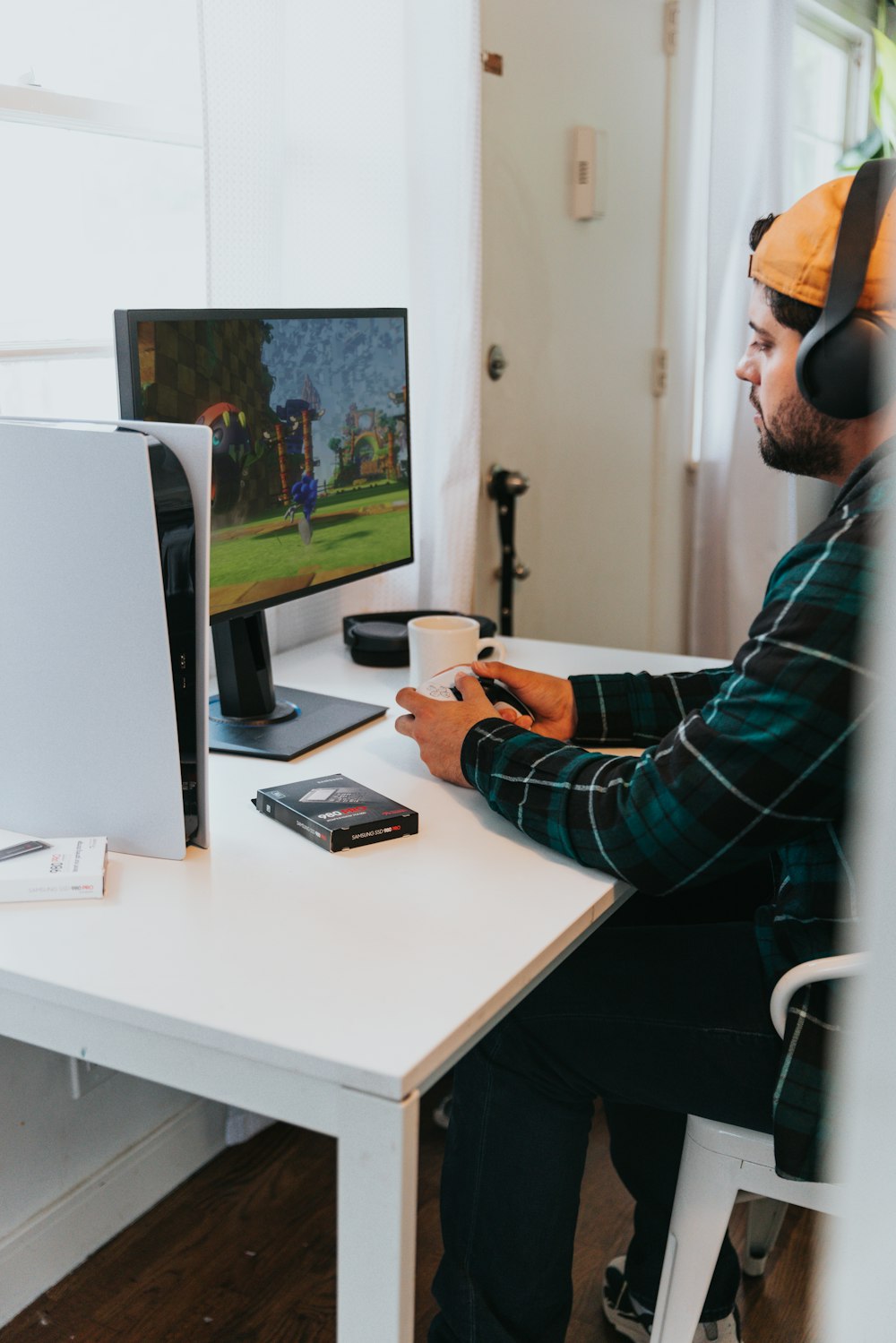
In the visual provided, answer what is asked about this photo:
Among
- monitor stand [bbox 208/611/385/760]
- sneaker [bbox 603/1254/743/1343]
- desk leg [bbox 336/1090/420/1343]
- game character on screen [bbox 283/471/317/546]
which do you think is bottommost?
sneaker [bbox 603/1254/743/1343]

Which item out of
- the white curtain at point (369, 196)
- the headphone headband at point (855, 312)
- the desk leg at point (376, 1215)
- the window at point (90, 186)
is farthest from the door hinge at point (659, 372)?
the desk leg at point (376, 1215)

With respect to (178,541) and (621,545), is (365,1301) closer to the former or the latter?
(178,541)

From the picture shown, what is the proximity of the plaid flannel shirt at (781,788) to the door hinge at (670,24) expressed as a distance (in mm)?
2154

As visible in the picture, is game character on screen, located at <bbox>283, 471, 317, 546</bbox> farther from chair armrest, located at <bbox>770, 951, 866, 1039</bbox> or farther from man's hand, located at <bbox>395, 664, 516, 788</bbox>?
chair armrest, located at <bbox>770, 951, 866, 1039</bbox>

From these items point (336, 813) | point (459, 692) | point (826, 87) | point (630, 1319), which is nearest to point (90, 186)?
point (459, 692)

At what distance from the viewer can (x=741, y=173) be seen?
2.78 meters

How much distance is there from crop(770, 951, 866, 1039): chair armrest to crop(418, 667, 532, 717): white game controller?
0.47 m

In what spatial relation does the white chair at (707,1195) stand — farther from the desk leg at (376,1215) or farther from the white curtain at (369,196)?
the white curtain at (369,196)

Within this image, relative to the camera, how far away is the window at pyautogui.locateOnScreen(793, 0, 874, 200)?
311cm

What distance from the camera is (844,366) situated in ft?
3.29

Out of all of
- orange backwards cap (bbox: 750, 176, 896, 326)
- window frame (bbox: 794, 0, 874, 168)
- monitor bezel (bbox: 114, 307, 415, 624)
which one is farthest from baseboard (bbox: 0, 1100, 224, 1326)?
window frame (bbox: 794, 0, 874, 168)

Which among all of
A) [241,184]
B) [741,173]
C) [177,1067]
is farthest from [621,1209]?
[741,173]

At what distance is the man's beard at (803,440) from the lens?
1099 mm

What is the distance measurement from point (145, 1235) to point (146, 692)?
3.16 feet
